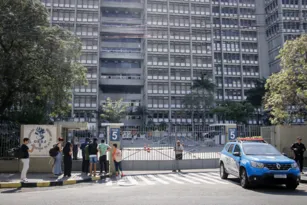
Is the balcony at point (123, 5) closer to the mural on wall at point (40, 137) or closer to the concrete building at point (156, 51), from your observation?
the concrete building at point (156, 51)

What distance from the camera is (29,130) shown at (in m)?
16.3

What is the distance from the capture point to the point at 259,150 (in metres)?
11.7

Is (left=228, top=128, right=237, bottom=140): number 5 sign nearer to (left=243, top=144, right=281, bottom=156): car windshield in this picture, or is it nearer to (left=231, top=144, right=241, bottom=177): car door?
(left=231, top=144, right=241, bottom=177): car door

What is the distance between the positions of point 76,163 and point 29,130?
10.3 ft

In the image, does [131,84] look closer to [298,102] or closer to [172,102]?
[172,102]

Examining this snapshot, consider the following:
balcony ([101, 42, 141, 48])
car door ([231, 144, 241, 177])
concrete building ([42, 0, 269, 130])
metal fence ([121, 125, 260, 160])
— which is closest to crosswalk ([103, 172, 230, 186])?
car door ([231, 144, 241, 177])

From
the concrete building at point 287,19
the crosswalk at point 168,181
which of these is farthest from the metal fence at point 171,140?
the concrete building at point 287,19

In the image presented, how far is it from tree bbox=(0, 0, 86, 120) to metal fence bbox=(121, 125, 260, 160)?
6.71m

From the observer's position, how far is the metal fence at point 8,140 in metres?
16.4

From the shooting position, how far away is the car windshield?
11469 mm

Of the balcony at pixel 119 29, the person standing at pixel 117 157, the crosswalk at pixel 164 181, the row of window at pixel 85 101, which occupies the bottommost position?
the crosswalk at pixel 164 181

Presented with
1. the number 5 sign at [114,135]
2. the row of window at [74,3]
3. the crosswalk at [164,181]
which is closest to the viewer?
the crosswalk at [164,181]

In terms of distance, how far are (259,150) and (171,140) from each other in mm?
7621

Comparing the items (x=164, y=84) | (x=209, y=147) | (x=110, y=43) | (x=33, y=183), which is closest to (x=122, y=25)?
(x=110, y=43)
